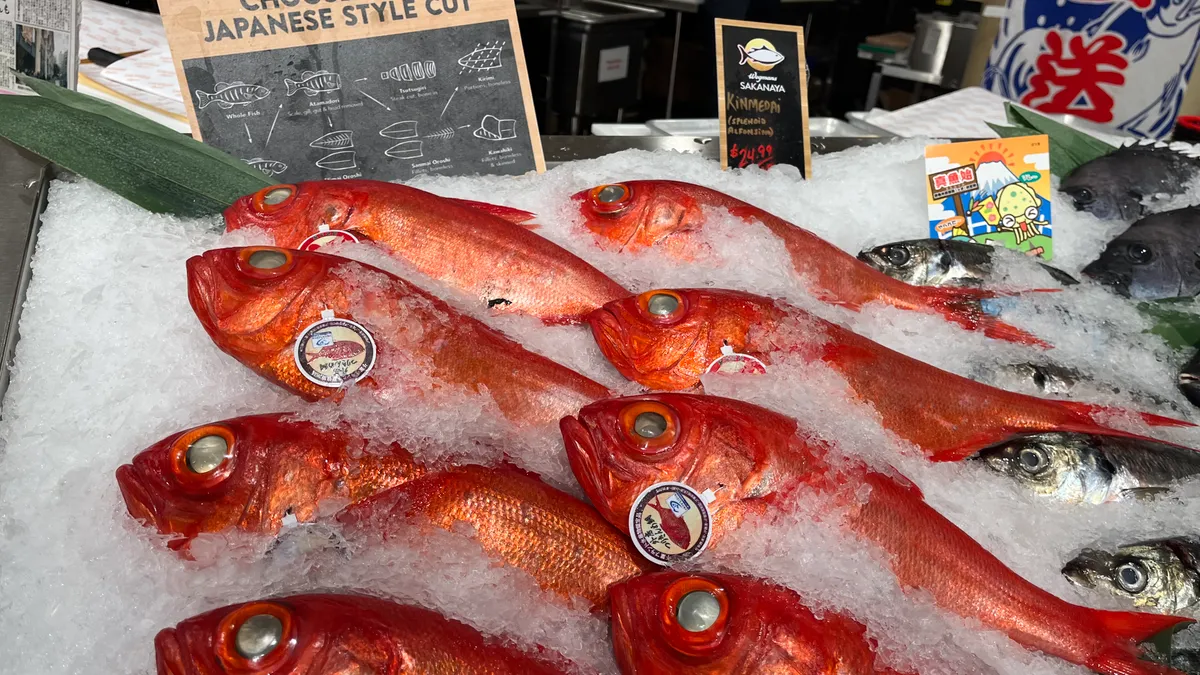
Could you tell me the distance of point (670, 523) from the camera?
3.61 feet

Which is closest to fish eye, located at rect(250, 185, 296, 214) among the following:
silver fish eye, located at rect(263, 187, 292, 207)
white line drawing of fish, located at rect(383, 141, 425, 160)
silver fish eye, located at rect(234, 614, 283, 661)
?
silver fish eye, located at rect(263, 187, 292, 207)

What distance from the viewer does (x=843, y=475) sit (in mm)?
1182

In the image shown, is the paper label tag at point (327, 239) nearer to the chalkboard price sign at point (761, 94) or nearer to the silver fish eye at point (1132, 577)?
the chalkboard price sign at point (761, 94)

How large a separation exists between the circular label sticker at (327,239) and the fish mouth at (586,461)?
735mm

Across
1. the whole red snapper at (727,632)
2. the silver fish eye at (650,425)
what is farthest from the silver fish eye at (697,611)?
the silver fish eye at (650,425)

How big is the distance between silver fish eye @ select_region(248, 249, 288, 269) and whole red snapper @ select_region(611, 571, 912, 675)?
841 mm

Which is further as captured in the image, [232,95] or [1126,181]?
[1126,181]

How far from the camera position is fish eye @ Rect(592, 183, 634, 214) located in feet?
6.35

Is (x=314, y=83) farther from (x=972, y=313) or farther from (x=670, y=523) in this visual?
(x=972, y=313)

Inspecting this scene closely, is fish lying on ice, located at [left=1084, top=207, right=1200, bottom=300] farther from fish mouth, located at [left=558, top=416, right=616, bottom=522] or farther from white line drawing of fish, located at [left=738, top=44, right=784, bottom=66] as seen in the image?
fish mouth, located at [left=558, top=416, right=616, bottom=522]

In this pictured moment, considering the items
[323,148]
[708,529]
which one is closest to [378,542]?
[708,529]

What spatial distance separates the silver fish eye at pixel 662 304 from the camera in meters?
1.50

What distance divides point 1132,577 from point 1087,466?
0.79ft

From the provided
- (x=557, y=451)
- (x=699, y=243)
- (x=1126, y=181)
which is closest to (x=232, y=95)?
(x=699, y=243)
